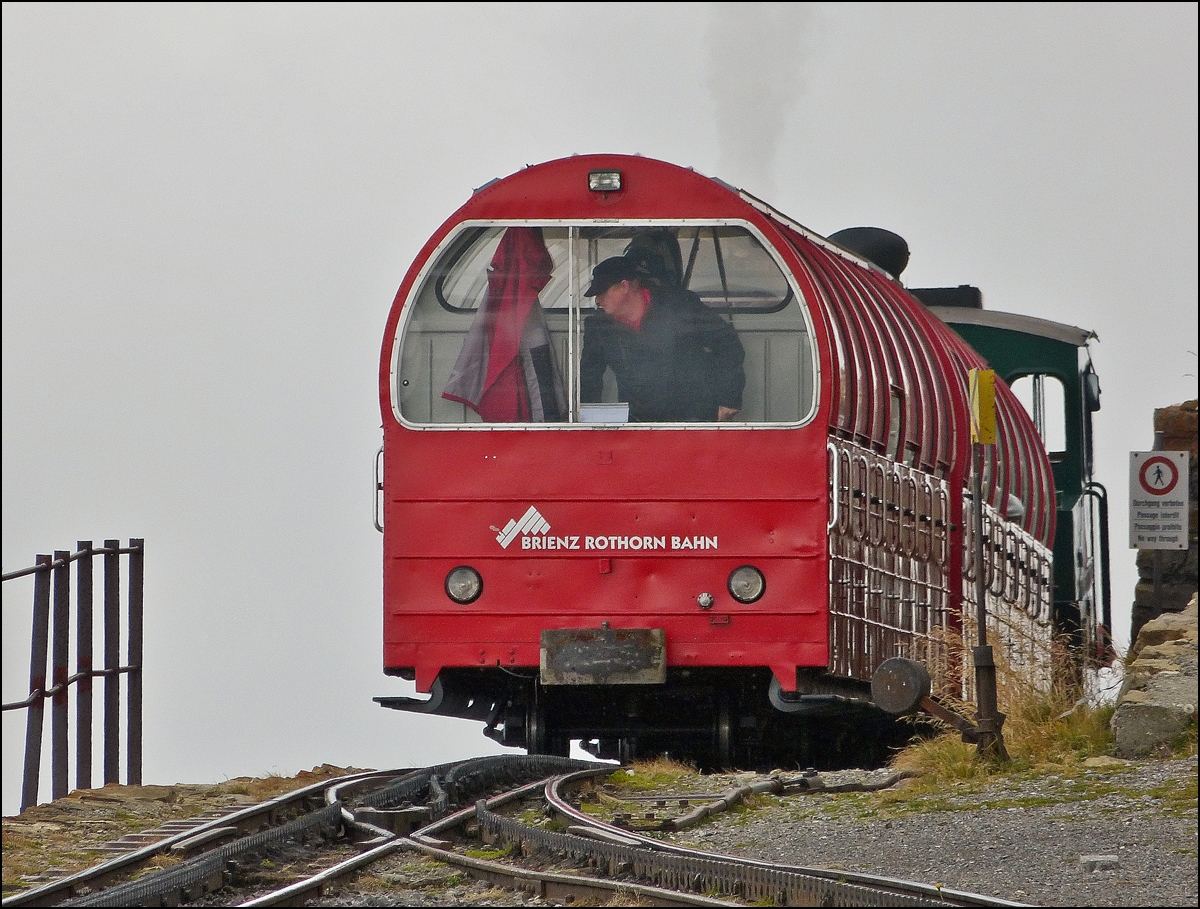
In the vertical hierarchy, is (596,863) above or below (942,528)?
below

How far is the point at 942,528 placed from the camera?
510 inches

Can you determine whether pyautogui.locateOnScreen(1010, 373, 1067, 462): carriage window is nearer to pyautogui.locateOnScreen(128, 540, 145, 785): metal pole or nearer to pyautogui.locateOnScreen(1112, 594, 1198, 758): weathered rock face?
pyautogui.locateOnScreen(1112, 594, 1198, 758): weathered rock face

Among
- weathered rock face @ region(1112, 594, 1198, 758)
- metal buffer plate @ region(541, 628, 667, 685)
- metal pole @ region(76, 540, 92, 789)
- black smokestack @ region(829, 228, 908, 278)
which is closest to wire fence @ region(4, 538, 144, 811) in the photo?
metal pole @ region(76, 540, 92, 789)

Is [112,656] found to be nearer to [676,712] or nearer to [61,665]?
[61,665]

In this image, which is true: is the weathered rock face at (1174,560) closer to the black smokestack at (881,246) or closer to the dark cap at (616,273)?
the black smokestack at (881,246)

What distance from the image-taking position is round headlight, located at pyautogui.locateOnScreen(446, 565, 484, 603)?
10594 millimetres

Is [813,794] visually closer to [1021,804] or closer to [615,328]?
[1021,804]

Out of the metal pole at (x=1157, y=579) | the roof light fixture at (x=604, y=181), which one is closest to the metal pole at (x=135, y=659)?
the roof light fixture at (x=604, y=181)

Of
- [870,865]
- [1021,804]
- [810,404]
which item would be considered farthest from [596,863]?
[810,404]

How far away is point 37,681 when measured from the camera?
10.3 m

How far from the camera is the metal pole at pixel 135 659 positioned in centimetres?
1149

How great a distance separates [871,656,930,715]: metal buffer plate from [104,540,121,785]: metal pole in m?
4.42

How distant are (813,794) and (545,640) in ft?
5.57

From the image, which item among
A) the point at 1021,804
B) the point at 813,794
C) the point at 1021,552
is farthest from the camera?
the point at 1021,552
